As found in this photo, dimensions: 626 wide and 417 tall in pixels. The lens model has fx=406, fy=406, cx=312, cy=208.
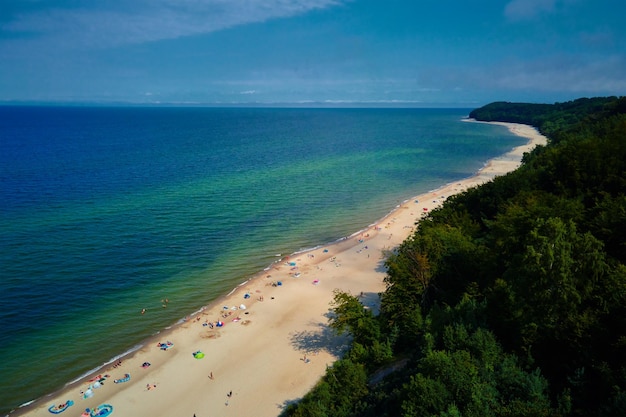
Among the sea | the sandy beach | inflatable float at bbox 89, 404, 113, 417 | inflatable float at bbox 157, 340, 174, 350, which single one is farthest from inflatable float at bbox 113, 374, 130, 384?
inflatable float at bbox 157, 340, 174, 350

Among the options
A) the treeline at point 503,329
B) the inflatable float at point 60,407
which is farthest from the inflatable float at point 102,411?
the treeline at point 503,329

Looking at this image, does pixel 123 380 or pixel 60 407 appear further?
pixel 123 380

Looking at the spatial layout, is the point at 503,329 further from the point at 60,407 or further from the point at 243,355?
the point at 60,407

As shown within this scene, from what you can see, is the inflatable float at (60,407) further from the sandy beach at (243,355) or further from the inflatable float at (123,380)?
the inflatable float at (123,380)

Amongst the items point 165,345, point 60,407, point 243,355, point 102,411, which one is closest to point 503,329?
point 243,355

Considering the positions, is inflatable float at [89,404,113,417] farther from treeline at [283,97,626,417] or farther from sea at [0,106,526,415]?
treeline at [283,97,626,417]

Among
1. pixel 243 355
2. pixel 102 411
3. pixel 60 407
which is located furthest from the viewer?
pixel 243 355
